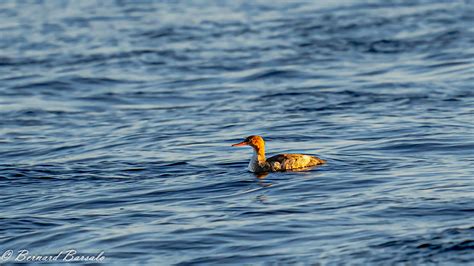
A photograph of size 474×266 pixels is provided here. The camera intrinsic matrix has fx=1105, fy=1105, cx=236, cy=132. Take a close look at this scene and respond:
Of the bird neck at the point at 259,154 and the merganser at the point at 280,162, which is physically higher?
the bird neck at the point at 259,154

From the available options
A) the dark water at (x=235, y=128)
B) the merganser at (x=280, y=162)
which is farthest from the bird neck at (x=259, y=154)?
the dark water at (x=235, y=128)

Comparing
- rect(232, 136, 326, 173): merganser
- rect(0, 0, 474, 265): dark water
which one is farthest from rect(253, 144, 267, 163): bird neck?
rect(0, 0, 474, 265): dark water

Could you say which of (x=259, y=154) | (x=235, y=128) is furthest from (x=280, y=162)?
(x=235, y=128)

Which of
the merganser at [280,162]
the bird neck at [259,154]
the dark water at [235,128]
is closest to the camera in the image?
the dark water at [235,128]

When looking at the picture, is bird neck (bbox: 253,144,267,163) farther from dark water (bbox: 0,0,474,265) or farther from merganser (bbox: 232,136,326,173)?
dark water (bbox: 0,0,474,265)

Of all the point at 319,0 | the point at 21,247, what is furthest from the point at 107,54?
the point at 21,247

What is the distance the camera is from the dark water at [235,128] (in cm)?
1421

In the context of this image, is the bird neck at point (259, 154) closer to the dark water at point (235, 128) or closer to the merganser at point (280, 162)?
the merganser at point (280, 162)

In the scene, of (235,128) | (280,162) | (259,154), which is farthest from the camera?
(235,128)

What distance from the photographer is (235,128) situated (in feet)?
74.0

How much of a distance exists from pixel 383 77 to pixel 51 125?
858 cm

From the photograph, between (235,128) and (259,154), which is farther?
(235,128)

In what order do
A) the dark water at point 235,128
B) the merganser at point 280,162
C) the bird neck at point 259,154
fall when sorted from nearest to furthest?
the dark water at point 235,128, the merganser at point 280,162, the bird neck at point 259,154

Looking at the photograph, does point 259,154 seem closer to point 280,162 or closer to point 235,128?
point 280,162
